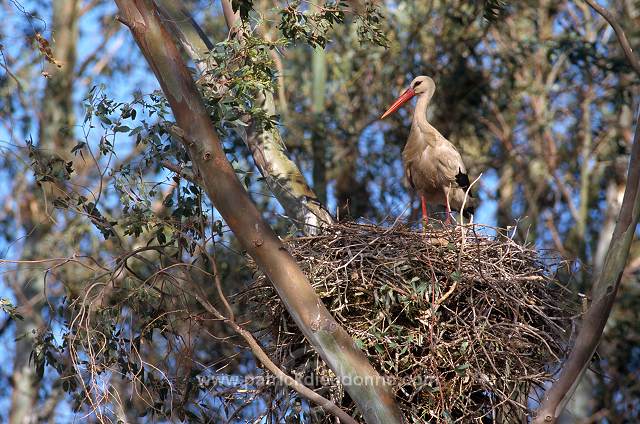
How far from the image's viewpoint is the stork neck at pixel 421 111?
30.8 feet

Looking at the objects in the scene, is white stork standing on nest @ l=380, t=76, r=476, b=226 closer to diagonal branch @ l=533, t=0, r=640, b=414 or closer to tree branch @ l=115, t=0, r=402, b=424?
diagonal branch @ l=533, t=0, r=640, b=414

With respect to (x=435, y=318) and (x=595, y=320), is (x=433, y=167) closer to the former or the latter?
(x=435, y=318)

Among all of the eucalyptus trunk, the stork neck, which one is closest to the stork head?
the stork neck

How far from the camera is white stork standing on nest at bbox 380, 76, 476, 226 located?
9094 millimetres

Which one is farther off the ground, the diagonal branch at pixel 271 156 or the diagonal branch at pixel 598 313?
the diagonal branch at pixel 271 156

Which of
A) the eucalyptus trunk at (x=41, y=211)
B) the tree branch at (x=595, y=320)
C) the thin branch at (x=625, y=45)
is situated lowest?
the tree branch at (x=595, y=320)

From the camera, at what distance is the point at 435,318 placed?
21.5 feet

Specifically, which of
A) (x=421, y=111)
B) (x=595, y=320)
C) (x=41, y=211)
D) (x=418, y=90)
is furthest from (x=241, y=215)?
(x=41, y=211)

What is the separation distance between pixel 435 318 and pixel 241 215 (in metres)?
1.50

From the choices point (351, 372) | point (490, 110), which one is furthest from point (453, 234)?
point (490, 110)

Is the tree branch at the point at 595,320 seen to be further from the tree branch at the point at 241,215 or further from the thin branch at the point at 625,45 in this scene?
the thin branch at the point at 625,45

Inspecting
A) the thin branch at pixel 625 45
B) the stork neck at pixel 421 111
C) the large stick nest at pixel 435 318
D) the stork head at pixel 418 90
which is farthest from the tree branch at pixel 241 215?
the stork head at pixel 418 90

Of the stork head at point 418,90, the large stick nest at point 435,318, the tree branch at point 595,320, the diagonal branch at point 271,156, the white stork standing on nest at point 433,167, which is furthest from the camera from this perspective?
the stork head at point 418,90

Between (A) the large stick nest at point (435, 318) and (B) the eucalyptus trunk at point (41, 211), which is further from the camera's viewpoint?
(B) the eucalyptus trunk at point (41, 211)
